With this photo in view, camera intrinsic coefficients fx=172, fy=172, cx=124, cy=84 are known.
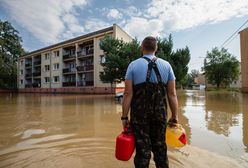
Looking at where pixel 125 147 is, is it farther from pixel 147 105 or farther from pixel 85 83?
pixel 85 83

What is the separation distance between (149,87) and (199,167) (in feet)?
6.00

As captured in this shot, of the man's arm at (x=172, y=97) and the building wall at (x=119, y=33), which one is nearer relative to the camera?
the man's arm at (x=172, y=97)

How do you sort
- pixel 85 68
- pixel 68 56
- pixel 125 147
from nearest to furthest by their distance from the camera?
pixel 125 147 < pixel 85 68 < pixel 68 56

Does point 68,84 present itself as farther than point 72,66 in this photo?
No

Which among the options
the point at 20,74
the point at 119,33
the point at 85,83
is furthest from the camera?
the point at 20,74

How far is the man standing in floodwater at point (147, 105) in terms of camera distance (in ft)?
6.42

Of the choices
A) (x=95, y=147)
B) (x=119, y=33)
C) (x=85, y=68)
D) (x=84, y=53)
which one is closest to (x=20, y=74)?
(x=84, y=53)

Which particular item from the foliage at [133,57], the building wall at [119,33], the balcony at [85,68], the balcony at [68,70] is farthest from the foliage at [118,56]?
the balcony at [68,70]

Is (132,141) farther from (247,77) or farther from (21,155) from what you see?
(247,77)

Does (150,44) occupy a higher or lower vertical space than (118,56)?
lower

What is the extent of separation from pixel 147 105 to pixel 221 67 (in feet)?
151

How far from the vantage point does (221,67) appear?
4147 cm

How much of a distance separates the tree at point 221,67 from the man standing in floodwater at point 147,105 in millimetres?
45743

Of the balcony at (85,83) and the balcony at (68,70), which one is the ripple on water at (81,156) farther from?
the balcony at (68,70)
